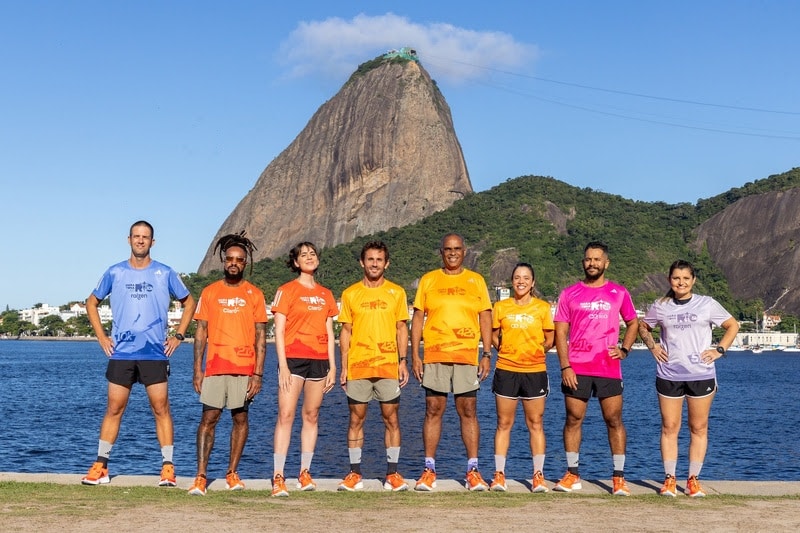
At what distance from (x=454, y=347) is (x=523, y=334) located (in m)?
0.74

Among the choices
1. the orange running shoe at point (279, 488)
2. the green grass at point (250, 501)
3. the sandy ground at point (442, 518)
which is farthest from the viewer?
the orange running shoe at point (279, 488)

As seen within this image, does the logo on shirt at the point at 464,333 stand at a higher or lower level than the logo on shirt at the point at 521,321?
lower

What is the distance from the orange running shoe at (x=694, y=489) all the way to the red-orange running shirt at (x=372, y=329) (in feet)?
10.3

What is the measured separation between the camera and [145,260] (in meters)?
10.0

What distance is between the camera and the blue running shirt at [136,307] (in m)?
9.88

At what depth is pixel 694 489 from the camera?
9586 mm

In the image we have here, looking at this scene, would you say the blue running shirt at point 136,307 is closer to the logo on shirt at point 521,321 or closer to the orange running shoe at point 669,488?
the logo on shirt at point 521,321

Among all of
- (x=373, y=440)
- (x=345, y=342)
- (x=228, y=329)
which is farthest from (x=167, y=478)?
(x=373, y=440)

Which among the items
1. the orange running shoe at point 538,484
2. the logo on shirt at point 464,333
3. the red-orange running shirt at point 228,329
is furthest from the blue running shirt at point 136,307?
the orange running shoe at point 538,484

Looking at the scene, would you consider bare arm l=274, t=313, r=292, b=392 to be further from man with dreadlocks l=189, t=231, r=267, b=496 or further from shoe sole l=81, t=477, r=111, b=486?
shoe sole l=81, t=477, r=111, b=486

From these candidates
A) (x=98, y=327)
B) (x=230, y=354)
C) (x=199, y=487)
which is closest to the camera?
(x=199, y=487)

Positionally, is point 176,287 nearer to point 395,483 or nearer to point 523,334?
point 395,483

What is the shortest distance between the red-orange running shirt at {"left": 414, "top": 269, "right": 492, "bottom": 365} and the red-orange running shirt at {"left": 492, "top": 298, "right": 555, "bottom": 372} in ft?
0.89

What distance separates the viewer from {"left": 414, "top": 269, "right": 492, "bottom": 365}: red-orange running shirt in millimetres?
9828
